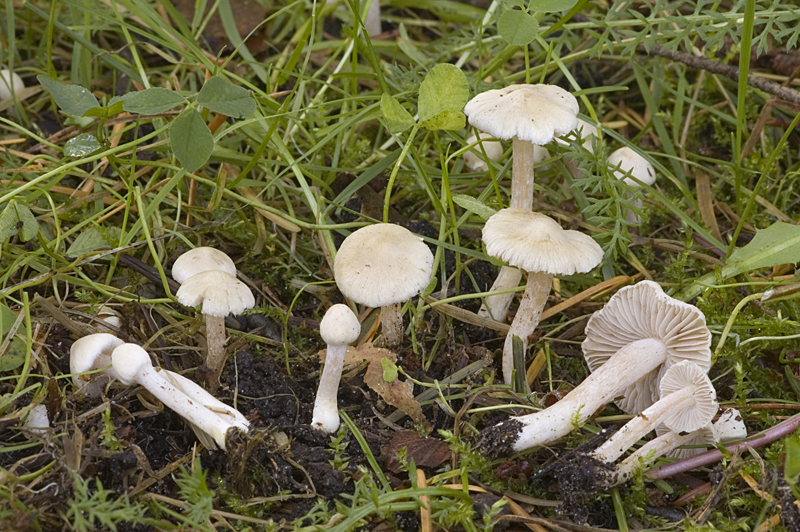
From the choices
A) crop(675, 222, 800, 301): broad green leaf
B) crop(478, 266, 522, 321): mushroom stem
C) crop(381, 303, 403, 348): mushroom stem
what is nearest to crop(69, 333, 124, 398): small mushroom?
crop(381, 303, 403, 348): mushroom stem

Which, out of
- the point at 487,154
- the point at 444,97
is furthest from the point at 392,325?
the point at 487,154

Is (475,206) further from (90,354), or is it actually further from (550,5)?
(90,354)

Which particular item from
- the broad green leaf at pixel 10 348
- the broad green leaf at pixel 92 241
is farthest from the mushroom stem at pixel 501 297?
the broad green leaf at pixel 10 348

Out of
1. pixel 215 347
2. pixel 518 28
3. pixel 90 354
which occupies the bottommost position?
pixel 215 347

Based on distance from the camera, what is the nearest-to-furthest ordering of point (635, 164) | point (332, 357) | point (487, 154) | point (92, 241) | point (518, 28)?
point (332, 357) → point (518, 28) → point (92, 241) → point (635, 164) → point (487, 154)

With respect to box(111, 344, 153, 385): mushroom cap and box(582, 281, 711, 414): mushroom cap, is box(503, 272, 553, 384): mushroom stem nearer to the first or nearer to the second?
box(582, 281, 711, 414): mushroom cap

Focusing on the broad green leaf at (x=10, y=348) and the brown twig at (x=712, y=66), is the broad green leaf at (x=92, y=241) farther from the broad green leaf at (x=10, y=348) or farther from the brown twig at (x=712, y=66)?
the brown twig at (x=712, y=66)

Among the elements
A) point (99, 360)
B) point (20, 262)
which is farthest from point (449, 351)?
point (20, 262)
